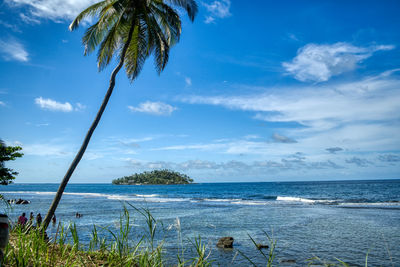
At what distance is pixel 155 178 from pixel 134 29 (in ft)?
485

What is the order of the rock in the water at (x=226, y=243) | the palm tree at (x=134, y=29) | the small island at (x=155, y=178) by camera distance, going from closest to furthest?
1. the palm tree at (x=134, y=29)
2. the rock in the water at (x=226, y=243)
3. the small island at (x=155, y=178)

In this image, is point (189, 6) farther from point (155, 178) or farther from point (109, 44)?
point (155, 178)

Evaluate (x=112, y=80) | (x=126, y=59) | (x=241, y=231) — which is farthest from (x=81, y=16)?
(x=241, y=231)

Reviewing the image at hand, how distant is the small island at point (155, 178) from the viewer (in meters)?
155

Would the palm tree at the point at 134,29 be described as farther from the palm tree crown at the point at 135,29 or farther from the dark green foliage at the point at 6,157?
the dark green foliage at the point at 6,157

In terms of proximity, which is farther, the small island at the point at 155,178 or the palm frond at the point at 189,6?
the small island at the point at 155,178

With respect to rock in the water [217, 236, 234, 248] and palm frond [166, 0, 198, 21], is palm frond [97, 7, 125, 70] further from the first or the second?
rock in the water [217, 236, 234, 248]

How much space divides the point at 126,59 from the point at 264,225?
44.7 ft


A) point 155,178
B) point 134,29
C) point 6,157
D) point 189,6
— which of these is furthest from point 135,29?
point 155,178

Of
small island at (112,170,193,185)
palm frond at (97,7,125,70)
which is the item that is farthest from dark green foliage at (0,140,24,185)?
small island at (112,170,193,185)

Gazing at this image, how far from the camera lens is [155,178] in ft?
507

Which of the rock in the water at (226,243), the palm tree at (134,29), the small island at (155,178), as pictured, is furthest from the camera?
the small island at (155,178)

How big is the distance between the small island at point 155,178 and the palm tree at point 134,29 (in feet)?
481

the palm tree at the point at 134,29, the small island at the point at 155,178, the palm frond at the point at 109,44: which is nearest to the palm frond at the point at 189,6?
the palm tree at the point at 134,29
